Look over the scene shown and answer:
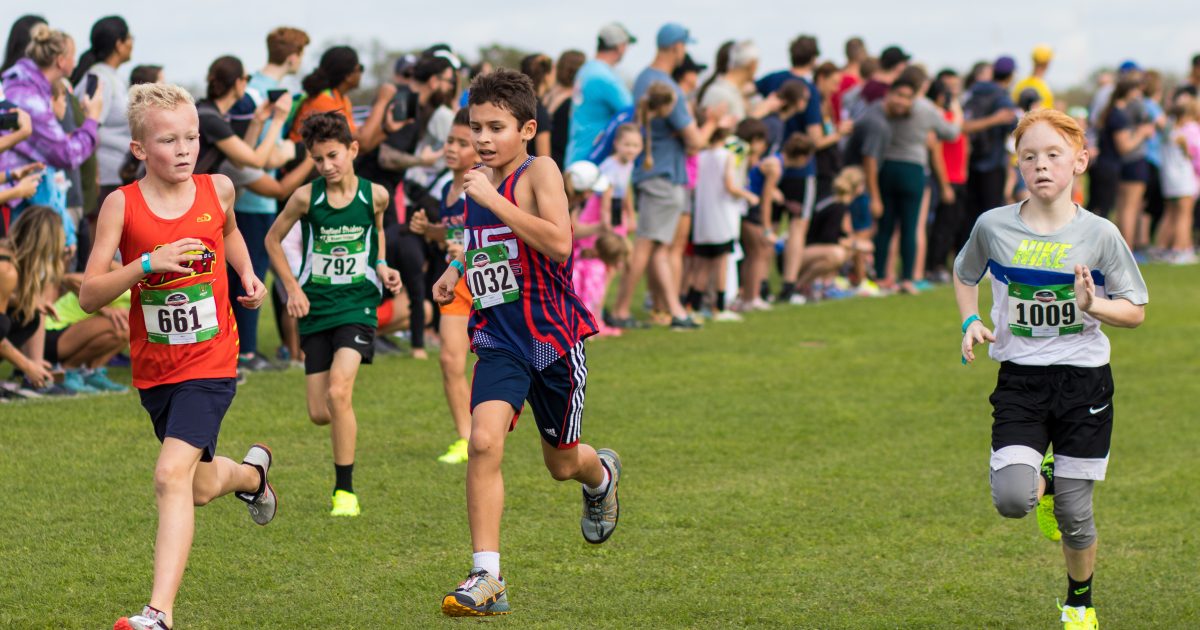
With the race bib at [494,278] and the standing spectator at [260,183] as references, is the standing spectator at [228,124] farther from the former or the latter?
the race bib at [494,278]

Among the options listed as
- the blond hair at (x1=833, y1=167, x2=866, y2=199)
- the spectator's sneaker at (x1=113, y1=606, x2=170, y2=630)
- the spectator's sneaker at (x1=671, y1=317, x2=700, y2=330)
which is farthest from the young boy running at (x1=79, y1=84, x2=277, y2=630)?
the blond hair at (x1=833, y1=167, x2=866, y2=199)

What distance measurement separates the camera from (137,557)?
19.7ft

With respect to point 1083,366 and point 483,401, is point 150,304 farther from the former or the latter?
point 1083,366

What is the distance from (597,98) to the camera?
12648mm

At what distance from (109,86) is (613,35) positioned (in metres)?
4.54

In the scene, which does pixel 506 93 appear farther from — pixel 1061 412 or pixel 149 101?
pixel 1061 412

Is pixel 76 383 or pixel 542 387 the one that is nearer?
pixel 542 387

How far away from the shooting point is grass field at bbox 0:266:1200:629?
5535 millimetres

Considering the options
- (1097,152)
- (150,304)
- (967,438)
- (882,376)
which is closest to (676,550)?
(150,304)

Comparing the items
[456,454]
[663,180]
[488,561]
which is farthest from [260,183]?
[488,561]

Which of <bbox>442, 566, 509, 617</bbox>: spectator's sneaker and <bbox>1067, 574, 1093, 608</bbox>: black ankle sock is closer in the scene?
<bbox>442, 566, 509, 617</bbox>: spectator's sneaker

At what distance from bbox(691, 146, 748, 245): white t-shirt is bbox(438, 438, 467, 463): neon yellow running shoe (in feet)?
19.6

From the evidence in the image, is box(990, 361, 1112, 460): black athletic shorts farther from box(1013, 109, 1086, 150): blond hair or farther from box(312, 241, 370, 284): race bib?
box(312, 241, 370, 284): race bib

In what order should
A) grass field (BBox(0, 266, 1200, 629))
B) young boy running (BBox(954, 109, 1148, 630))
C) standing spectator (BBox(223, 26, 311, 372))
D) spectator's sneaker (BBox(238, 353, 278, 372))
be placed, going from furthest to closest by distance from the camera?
1. spectator's sneaker (BBox(238, 353, 278, 372))
2. standing spectator (BBox(223, 26, 311, 372))
3. grass field (BBox(0, 266, 1200, 629))
4. young boy running (BBox(954, 109, 1148, 630))
